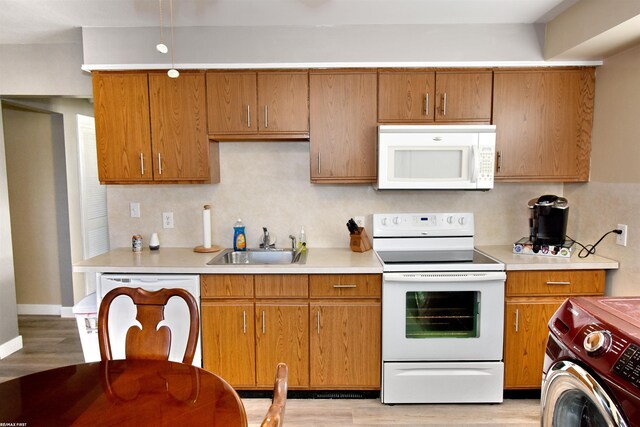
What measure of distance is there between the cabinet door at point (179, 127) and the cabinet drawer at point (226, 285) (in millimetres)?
713

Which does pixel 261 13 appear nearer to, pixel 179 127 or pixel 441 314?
pixel 179 127

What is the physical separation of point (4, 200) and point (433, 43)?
11.4 feet

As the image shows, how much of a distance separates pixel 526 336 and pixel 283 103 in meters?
2.12

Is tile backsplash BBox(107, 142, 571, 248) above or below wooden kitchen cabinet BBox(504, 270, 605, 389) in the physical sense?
above

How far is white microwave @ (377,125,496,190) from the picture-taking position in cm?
251

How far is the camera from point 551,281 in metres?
2.42

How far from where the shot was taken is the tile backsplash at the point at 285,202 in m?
2.97

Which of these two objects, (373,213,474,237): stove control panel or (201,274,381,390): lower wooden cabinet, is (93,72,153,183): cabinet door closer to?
(201,274,381,390): lower wooden cabinet

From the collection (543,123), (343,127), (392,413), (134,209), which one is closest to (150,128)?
(134,209)

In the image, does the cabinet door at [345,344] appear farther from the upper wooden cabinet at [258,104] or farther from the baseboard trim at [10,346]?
the baseboard trim at [10,346]

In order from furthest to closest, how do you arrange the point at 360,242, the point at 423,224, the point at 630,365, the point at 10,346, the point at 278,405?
the point at 10,346
the point at 423,224
the point at 360,242
the point at 630,365
the point at 278,405

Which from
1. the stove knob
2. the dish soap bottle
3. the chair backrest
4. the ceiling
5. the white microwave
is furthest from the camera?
the dish soap bottle

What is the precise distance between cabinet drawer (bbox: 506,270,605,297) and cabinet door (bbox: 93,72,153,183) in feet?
8.03

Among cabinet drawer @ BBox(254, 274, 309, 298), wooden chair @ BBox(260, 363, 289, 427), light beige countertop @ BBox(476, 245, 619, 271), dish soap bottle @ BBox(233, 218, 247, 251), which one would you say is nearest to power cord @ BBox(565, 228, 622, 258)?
light beige countertop @ BBox(476, 245, 619, 271)
